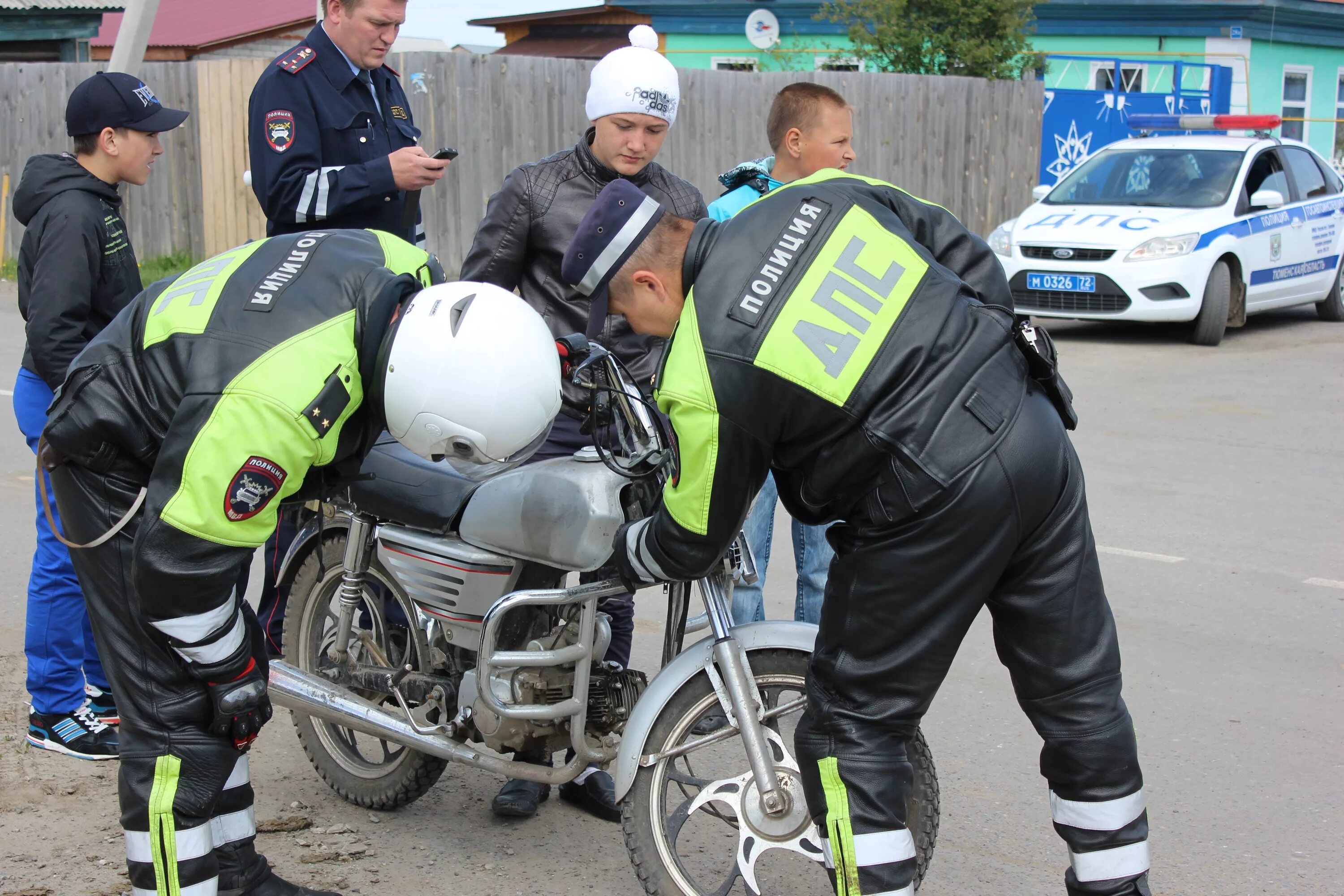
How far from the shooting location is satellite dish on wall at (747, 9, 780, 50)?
76.3 ft

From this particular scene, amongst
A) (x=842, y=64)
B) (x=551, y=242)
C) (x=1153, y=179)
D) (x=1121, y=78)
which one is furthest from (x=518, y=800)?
(x=1121, y=78)

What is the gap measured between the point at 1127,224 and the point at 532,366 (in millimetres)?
9371

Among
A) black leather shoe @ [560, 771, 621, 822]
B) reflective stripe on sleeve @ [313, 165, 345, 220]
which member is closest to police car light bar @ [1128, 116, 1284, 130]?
reflective stripe on sleeve @ [313, 165, 345, 220]

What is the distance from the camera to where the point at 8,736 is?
4309mm

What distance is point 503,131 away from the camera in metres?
14.0

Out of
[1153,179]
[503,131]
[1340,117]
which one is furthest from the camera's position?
[1340,117]

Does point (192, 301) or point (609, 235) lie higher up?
point (609, 235)

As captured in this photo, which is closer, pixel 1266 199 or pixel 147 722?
pixel 147 722

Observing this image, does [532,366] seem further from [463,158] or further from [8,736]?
[463,158]

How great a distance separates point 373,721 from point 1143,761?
7.50 ft

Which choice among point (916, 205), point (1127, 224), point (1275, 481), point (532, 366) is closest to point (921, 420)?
point (916, 205)

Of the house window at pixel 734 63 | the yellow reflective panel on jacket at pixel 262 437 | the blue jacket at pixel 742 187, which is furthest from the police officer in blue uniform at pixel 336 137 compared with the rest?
the house window at pixel 734 63

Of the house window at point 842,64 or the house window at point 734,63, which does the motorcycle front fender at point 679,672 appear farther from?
the house window at point 734,63

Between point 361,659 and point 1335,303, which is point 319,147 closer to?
point 361,659
